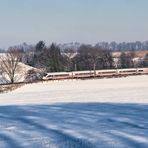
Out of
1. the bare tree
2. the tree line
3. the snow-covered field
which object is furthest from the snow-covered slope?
the tree line

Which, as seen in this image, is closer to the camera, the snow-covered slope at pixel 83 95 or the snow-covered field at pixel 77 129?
the snow-covered field at pixel 77 129

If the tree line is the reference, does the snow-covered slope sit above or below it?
below

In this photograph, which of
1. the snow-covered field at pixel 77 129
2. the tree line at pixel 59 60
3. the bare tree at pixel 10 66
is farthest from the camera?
the tree line at pixel 59 60

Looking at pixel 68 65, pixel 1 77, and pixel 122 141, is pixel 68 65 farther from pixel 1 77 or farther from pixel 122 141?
pixel 122 141

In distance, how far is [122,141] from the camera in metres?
6.96

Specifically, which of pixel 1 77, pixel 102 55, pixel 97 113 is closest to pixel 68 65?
pixel 102 55

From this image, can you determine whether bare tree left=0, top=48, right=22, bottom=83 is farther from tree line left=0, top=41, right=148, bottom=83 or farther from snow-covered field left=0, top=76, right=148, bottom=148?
snow-covered field left=0, top=76, right=148, bottom=148

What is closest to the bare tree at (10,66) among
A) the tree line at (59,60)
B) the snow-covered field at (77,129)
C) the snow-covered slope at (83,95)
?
the tree line at (59,60)

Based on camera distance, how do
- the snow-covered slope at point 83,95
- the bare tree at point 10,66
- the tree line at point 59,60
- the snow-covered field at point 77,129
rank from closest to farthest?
the snow-covered field at point 77,129
the snow-covered slope at point 83,95
the bare tree at point 10,66
the tree line at point 59,60

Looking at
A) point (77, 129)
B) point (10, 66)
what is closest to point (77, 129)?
point (77, 129)

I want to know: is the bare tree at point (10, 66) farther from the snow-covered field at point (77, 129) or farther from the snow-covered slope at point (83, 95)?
the snow-covered field at point (77, 129)

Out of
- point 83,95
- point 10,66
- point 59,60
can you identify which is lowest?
Result: point 83,95

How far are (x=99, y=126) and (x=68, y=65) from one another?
6342 cm

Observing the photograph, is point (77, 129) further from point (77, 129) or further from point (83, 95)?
point (83, 95)
